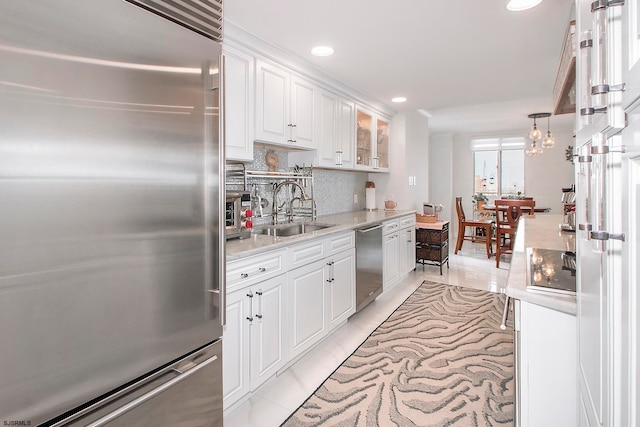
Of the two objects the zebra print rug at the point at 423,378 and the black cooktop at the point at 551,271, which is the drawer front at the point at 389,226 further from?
the black cooktop at the point at 551,271

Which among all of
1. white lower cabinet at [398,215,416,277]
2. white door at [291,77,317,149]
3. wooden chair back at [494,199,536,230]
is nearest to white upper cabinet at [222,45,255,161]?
white door at [291,77,317,149]

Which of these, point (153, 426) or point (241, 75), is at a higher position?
point (241, 75)

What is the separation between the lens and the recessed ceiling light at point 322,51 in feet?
8.83

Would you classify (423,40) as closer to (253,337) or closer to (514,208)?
(253,337)

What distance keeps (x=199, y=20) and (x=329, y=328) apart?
7.32ft

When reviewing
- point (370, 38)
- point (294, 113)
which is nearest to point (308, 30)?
point (370, 38)

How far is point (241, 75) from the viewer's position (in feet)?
7.73

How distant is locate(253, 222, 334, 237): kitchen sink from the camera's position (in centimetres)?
289

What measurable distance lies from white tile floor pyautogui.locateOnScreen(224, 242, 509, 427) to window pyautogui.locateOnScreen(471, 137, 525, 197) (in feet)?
14.1

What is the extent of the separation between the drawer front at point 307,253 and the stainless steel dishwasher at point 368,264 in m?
0.63

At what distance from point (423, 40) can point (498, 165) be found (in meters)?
6.91

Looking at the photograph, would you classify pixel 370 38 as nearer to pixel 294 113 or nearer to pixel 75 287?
pixel 294 113

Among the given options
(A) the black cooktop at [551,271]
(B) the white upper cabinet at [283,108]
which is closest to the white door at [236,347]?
(B) the white upper cabinet at [283,108]

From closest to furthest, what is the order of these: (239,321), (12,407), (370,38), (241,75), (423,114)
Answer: (12,407) → (239,321) → (241,75) → (370,38) → (423,114)
